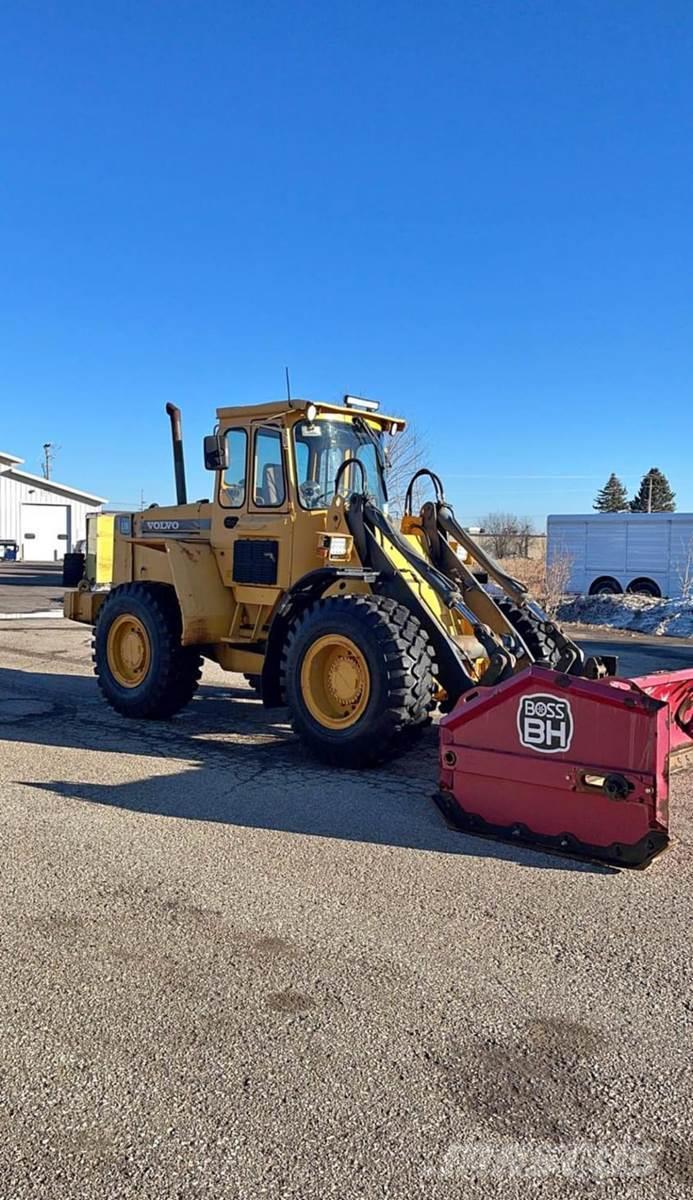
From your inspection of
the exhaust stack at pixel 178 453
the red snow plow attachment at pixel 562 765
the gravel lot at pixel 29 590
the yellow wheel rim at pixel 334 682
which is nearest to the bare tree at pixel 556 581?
the gravel lot at pixel 29 590

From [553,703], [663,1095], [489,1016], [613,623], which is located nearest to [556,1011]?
[489,1016]

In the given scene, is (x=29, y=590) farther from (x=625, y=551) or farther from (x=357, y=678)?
(x=357, y=678)

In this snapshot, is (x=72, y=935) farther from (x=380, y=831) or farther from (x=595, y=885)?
(x=595, y=885)

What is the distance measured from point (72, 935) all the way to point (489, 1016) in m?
1.88

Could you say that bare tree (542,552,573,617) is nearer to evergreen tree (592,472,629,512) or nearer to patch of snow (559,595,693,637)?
patch of snow (559,595,693,637)

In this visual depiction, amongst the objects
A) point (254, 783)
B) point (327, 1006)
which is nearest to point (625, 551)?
point (254, 783)

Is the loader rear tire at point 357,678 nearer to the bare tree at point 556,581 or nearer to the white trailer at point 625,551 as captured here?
the bare tree at point 556,581

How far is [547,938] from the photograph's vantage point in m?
4.27

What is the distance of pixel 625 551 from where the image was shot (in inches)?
1077

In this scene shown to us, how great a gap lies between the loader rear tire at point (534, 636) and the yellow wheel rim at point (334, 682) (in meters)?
1.73

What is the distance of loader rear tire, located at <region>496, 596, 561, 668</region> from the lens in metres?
8.20

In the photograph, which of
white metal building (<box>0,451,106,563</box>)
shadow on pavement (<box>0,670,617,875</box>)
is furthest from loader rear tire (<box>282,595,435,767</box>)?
white metal building (<box>0,451,106,563</box>)

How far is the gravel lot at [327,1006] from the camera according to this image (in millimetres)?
2764

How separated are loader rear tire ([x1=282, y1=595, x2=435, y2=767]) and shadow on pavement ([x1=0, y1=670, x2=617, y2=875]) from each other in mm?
267
